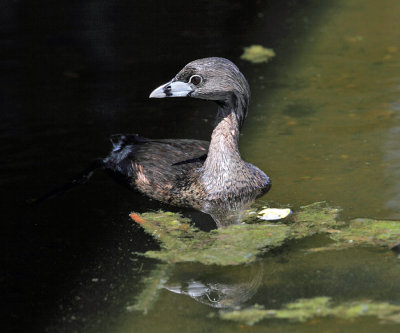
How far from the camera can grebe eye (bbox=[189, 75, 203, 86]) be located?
7.00 meters

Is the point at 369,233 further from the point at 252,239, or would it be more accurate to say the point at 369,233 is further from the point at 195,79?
the point at 195,79

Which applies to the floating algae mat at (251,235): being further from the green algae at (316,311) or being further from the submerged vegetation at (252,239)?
the green algae at (316,311)

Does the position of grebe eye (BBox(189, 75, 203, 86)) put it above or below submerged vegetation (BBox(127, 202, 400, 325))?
above

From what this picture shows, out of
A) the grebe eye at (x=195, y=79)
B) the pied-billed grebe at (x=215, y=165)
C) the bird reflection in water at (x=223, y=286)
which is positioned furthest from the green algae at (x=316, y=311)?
the grebe eye at (x=195, y=79)

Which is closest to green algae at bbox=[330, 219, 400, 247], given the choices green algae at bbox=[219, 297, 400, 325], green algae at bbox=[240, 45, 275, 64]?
green algae at bbox=[219, 297, 400, 325]

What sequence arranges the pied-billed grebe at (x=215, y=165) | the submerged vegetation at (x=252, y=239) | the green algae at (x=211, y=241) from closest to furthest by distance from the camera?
Result: the submerged vegetation at (x=252, y=239) → the green algae at (x=211, y=241) → the pied-billed grebe at (x=215, y=165)

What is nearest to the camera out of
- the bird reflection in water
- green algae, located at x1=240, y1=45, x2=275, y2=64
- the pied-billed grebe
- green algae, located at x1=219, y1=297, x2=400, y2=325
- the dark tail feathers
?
green algae, located at x1=219, y1=297, x2=400, y2=325

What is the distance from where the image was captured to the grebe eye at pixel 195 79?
276 inches

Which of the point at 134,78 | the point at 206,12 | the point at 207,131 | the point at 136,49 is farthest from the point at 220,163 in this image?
the point at 206,12

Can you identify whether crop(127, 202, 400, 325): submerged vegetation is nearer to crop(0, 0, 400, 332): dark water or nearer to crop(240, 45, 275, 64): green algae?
crop(0, 0, 400, 332): dark water

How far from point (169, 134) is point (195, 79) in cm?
149

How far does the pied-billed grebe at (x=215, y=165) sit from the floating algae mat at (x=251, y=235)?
0.46 meters

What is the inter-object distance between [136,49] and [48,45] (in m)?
1.19

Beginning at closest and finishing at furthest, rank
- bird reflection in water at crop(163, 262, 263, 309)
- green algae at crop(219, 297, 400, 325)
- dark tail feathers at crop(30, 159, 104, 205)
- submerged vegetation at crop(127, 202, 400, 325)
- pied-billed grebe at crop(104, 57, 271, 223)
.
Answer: green algae at crop(219, 297, 400, 325) → submerged vegetation at crop(127, 202, 400, 325) → bird reflection in water at crop(163, 262, 263, 309) → pied-billed grebe at crop(104, 57, 271, 223) → dark tail feathers at crop(30, 159, 104, 205)
